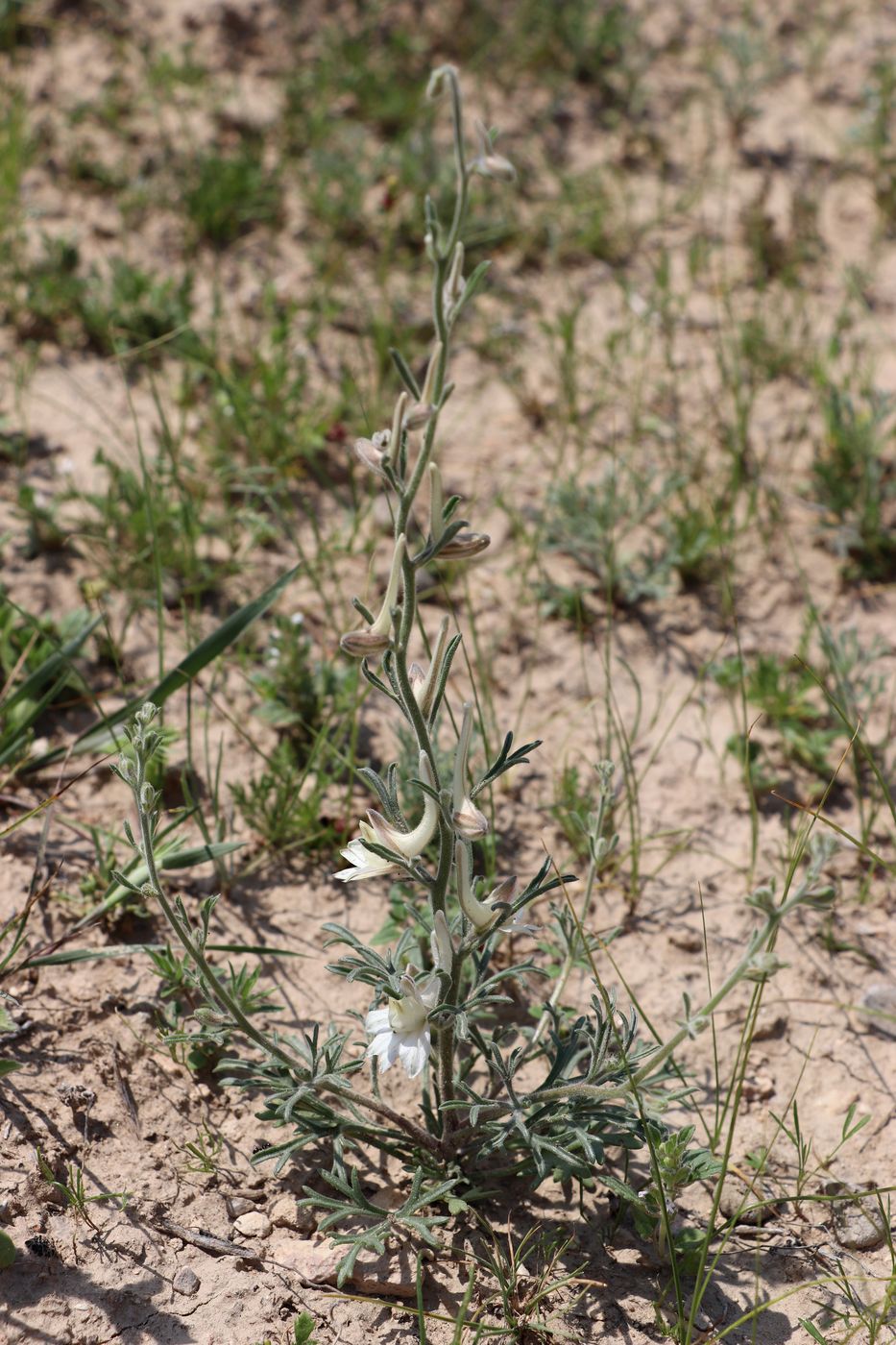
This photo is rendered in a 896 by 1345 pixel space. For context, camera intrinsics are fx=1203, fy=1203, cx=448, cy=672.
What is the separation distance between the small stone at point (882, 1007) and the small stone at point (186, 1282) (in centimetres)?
181

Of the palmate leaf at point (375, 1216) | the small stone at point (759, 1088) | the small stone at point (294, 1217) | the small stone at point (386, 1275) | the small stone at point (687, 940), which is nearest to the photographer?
the palmate leaf at point (375, 1216)

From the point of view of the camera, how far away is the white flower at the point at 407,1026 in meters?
2.23

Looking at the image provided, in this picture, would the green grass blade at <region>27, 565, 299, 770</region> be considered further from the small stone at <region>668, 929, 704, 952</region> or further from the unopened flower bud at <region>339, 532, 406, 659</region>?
the small stone at <region>668, 929, 704, 952</region>

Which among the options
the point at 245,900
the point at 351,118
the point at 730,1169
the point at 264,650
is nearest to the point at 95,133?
the point at 351,118

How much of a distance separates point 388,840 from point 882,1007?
1707 millimetres

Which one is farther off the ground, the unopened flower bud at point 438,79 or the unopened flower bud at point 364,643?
the unopened flower bud at point 438,79

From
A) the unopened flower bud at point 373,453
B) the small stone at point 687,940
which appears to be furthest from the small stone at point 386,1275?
the unopened flower bud at point 373,453

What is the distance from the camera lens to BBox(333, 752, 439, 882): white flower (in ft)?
7.25

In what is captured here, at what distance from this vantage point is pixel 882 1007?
10.5 feet

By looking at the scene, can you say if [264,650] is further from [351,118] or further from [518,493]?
[351,118]

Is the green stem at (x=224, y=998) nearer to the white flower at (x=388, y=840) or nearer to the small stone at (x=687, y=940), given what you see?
the white flower at (x=388, y=840)

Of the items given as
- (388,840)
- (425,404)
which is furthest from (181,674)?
(425,404)

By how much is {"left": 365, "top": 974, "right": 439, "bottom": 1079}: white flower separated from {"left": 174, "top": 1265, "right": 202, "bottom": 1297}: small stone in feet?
2.32

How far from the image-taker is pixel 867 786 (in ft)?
12.2
